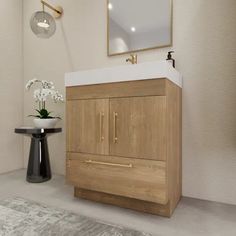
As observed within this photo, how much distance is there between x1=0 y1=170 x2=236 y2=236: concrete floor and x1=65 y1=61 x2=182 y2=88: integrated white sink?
2.93 feet

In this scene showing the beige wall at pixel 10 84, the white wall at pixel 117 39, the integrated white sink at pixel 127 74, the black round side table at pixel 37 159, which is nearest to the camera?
the integrated white sink at pixel 127 74

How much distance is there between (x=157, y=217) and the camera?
1370mm

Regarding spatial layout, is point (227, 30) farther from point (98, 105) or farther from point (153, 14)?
point (98, 105)

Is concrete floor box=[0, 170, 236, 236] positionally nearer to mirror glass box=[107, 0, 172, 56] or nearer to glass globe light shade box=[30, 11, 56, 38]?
mirror glass box=[107, 0, 172, 56]

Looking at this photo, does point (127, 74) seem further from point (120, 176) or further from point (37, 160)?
point (37, 160)

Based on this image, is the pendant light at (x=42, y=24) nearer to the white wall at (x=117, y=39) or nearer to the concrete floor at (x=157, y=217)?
the white wall at (x=117, y=39)

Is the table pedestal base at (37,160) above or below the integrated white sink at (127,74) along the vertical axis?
below

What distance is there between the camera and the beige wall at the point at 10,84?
8.14ft

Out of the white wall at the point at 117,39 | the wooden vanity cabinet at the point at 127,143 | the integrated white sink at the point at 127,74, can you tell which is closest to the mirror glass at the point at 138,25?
the white wall at the point at 117,39

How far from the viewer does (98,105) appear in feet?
4.86

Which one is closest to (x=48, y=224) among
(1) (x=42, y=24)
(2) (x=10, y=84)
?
(1) (x=42, y=24)

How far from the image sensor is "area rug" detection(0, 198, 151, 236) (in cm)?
116

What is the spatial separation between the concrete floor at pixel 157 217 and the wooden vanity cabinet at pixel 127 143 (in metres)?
0.08

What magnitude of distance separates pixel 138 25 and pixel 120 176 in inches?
51.7
